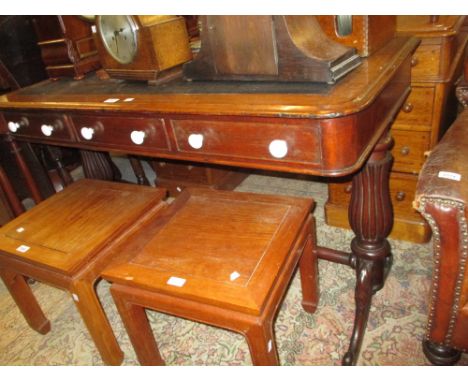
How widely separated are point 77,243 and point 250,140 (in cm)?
71

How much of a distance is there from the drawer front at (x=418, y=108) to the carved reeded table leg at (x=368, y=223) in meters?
0.40

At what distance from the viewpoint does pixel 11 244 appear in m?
1.34

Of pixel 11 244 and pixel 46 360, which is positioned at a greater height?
pixel 11 244

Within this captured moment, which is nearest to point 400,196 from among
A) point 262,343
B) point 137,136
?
point 262,343

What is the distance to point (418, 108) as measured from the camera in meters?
1.50

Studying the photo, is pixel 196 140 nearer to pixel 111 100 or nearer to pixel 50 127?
pixel 111 100

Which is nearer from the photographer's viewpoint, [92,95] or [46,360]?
[92,95]

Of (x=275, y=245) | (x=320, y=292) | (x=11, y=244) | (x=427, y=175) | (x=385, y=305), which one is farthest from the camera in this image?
(x=320, y=292)

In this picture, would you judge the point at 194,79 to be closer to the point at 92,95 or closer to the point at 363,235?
the point at 92,95

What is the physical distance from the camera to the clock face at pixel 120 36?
1.28 m

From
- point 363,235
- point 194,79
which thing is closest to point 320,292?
point 363,235

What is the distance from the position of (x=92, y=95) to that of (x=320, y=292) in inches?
47.9

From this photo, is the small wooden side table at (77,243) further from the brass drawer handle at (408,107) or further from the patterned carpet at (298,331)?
the brass drawer handle at (408,107)

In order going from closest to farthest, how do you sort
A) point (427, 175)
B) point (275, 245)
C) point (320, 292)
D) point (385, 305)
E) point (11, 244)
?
point (427, 175) → point (275, 245) → point (11, 244) → point (385, 305) → point (320, 292)
